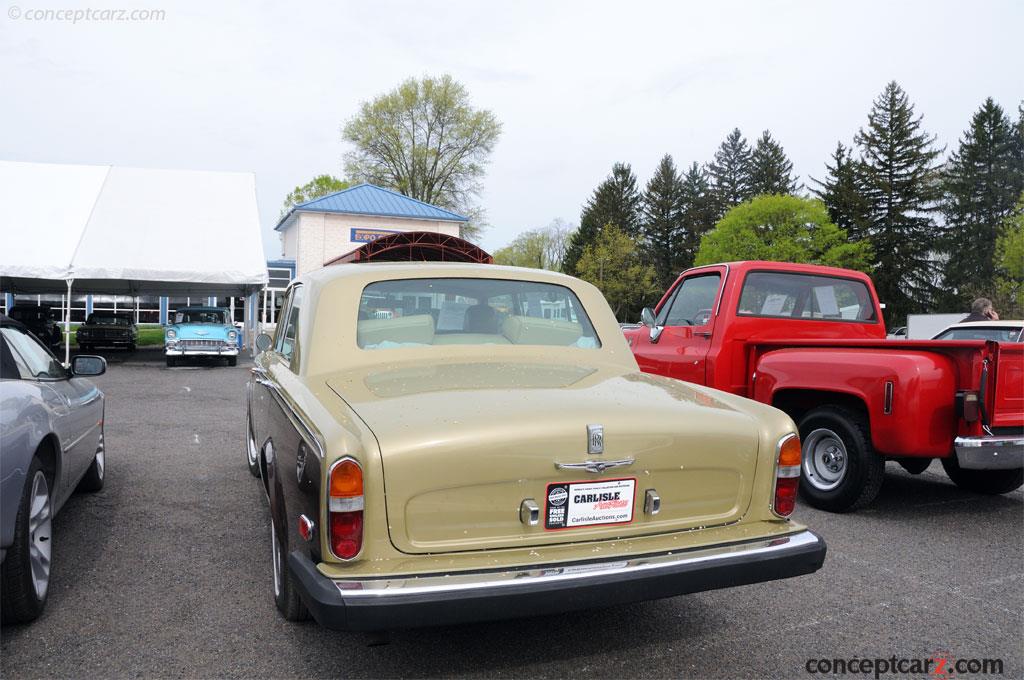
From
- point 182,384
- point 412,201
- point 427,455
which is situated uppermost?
point 412,201

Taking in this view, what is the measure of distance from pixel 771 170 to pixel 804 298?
6071 centimetres

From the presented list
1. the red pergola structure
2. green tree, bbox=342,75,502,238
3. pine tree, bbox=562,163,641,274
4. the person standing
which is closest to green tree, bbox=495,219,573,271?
pine tree, bbox=562,163,641,274

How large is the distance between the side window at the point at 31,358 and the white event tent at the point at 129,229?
14525mm

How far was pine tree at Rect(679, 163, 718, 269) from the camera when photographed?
212ft

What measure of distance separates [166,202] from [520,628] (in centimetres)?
2135

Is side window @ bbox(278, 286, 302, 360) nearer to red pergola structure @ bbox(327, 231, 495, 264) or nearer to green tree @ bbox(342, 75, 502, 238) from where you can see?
red pergola structure @ bbox(327, 231, 495, 264)

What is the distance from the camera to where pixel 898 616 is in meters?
3.48

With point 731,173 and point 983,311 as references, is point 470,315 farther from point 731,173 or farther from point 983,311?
point 731,173

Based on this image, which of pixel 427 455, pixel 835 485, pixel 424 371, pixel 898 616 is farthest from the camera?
pixel 835 485

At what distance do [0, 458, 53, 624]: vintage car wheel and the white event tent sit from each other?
16.1 m

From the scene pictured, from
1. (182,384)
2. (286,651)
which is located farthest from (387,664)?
(182,384)

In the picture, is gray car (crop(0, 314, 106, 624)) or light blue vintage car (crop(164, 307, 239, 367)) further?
light blue vintage car (crop(164, 307, 239, 367))

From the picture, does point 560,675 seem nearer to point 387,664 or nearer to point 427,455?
point 387,664

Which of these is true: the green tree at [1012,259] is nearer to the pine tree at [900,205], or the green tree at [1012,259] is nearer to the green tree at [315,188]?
the pine tree at [900,205]
